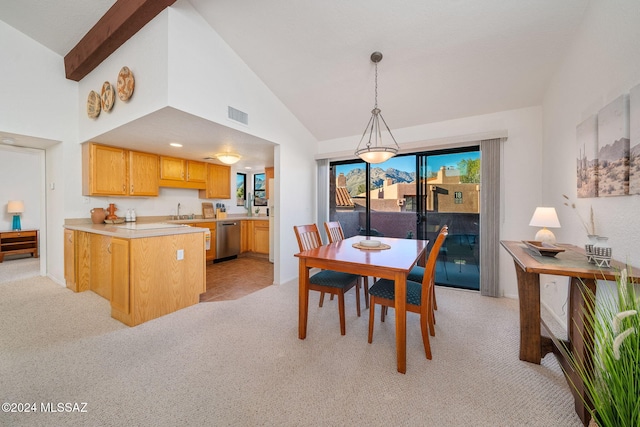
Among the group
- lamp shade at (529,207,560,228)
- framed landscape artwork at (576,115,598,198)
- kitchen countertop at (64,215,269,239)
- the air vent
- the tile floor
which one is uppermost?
the air vent

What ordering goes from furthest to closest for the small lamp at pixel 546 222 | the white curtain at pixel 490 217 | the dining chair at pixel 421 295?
the white curtain at pixel 490 217 < the small lamp at pixel 546 222 < the dining chair at pixel 421 295

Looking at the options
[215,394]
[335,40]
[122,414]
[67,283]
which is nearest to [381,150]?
[335,40]

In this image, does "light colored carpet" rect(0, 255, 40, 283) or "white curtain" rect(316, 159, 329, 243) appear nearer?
"light colored carpet" rect(0, 255, 40, 283)

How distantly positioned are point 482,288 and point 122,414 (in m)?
3.64

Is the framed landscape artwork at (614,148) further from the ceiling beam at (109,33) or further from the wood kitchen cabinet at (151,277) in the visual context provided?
the wood kitchen cabinet at (151,277)

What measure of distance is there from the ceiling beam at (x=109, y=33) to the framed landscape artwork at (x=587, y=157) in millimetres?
3490

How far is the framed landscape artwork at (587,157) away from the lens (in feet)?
5.66

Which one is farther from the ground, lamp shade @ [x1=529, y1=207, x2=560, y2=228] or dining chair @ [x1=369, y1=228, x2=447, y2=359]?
lamp shade @ [x1=529, y1=207, x2=560, y2=228]

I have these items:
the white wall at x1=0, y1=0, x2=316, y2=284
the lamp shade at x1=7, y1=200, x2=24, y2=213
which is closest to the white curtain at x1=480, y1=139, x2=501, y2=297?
the white wall at x1=0, y1=0, x2=316, y2=284

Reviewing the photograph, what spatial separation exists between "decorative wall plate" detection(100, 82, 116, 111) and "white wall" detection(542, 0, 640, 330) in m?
4.32

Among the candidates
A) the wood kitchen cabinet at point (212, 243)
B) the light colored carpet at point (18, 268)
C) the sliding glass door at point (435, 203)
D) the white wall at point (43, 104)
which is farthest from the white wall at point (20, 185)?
the sliding glass door at point (435, 203)

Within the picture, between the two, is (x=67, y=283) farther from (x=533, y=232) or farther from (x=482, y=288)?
(x=533, y=232)

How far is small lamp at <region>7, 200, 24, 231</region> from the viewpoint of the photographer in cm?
473

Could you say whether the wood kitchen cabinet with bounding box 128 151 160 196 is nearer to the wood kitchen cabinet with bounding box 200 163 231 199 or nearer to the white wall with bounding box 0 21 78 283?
the white wall with bounding box 0 21 78 283
